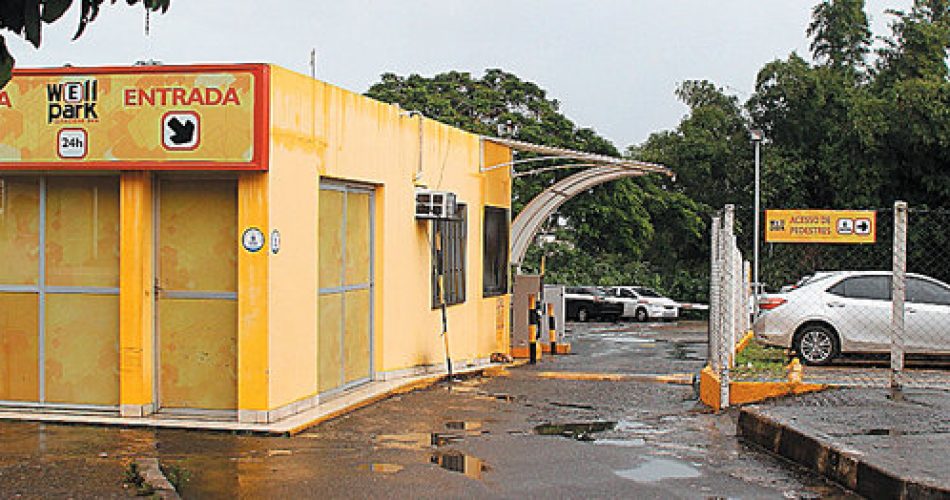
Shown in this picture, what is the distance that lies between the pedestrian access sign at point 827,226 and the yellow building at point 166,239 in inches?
266

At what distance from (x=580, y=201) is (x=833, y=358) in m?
24.6

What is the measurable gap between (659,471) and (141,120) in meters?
5.93

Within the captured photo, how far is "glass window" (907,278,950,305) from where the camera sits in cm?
1579

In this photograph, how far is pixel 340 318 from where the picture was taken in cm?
1330

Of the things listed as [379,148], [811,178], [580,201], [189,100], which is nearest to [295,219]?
[189,100]

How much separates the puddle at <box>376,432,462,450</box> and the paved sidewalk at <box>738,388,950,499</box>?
287cm

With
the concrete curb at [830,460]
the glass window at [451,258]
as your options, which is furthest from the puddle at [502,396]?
the concrete curb at [830,460]

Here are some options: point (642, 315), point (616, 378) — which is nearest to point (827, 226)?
point (616, 378)

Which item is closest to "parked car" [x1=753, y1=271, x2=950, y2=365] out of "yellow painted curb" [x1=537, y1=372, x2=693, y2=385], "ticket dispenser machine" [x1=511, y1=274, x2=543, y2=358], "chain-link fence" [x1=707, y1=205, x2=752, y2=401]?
"yellow painted curb" [x1=537, y1=372, x2=693, y2=385]

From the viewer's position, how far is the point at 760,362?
15.6 m

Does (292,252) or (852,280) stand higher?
(292,252)

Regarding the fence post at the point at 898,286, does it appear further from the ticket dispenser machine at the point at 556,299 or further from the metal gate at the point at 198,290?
the ticket dispenser machine at the point at 556,299

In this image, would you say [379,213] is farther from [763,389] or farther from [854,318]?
[854,318]

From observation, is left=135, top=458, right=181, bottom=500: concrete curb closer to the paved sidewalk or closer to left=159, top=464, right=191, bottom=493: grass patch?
left=159, top=464, right=191, bottom=493: grass patch
